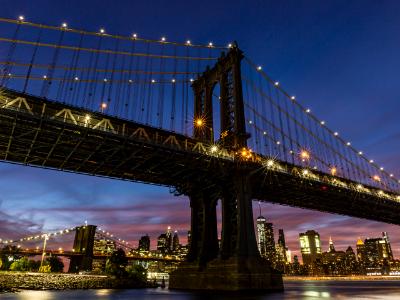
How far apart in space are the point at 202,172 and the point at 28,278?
115ft

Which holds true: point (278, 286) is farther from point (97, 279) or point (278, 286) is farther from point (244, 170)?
point (97, 279)

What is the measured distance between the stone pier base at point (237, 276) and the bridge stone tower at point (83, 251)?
77308 mm

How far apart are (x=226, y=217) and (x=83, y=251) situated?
88.5 metres

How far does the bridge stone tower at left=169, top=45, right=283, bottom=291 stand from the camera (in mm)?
40594

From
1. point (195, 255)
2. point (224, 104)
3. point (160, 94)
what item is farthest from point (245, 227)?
point (160, 94)

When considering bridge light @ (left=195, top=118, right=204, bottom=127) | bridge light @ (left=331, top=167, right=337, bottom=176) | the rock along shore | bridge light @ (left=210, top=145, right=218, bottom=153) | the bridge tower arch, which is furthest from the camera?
bridge light @ (left=331, top=167, right=337, bottom=176)

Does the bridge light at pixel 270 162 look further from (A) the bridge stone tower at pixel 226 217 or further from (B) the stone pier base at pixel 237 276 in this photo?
(B) the stone pier base at pixel 237 276

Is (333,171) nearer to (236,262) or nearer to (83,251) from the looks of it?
(236,262)

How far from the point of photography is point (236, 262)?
39906mm

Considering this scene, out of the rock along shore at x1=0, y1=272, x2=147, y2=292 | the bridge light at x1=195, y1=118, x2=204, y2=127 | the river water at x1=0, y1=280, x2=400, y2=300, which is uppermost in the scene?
the bridge light at x1=195, y1=118, x2=204, y2=127

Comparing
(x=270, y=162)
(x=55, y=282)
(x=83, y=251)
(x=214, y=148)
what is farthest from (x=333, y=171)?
(x=83, y=251)

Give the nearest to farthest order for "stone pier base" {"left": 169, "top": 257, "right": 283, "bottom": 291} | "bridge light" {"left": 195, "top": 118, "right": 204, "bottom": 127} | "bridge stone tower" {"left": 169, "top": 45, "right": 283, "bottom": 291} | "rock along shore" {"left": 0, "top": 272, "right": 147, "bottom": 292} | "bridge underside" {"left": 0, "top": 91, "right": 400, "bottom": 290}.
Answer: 1. "bridge underside" {"left": 0, "top": 91, "right": 400, "bottom": 290}
2. "stone pier base" {"left": 169, "top": 257, "right": 283, "bottom": 291}
3. "bridge stone tower" {"left": 169, "top": 45, "right": 283, "bottom": 291}
4. "rock along shore" {"left": 0, "top": 272, "right": 147, "bottom": 292}
5. "bridge light" {"left": 195, "top": 118, "right": 204, "bottom": 127}

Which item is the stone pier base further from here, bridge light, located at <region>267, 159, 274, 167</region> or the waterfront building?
the waterfront building

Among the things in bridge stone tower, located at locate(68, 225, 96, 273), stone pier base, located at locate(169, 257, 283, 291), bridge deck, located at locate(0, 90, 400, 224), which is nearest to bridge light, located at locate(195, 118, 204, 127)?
bridge deck, located at locate(0, 90, 400, 224)
